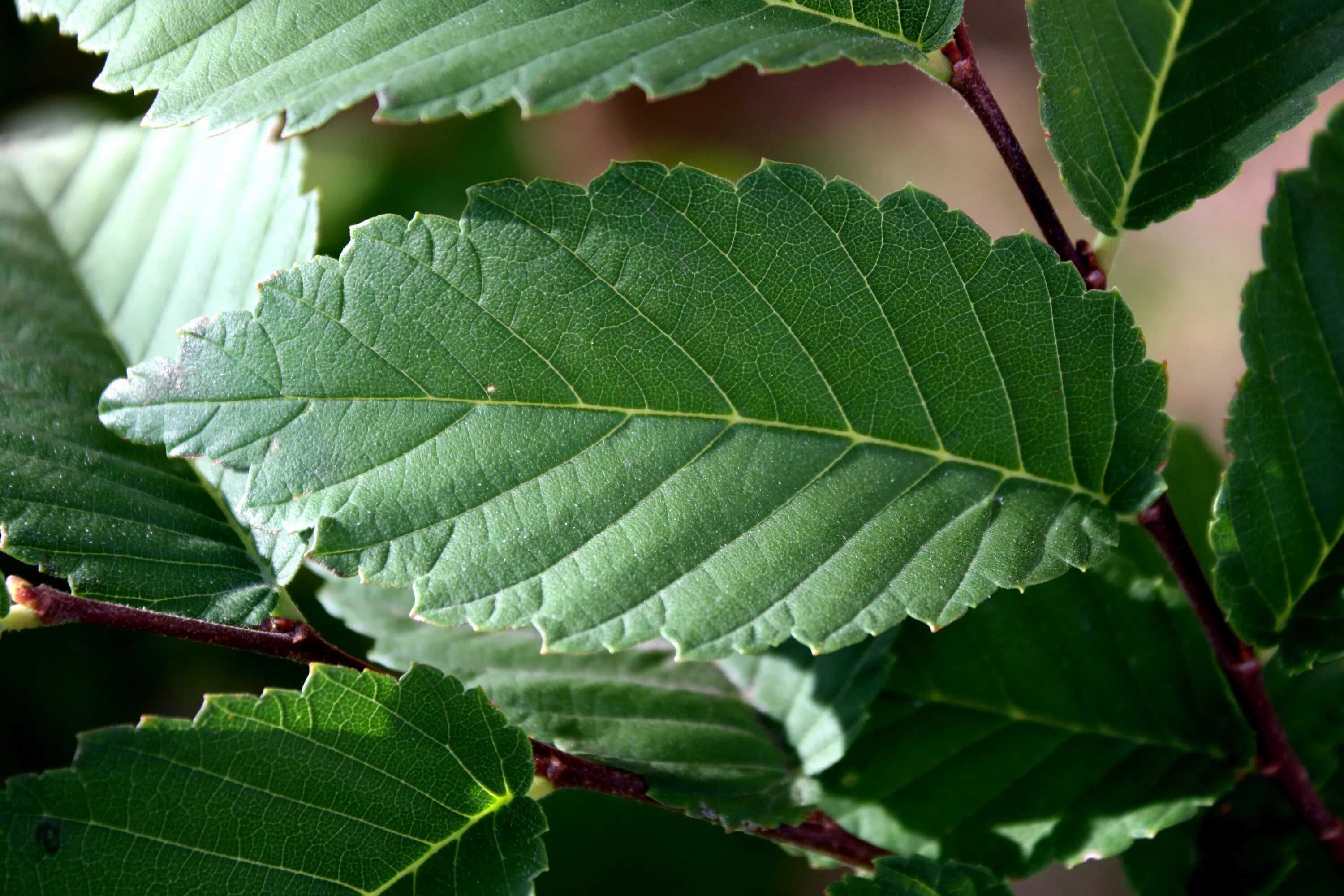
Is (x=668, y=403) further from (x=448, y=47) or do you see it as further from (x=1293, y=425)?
(x=1293, y=425)

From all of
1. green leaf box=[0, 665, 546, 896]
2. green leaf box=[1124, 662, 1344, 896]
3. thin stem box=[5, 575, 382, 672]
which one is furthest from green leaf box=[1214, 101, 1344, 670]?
thin stem box=[5, 575, 382, 672]

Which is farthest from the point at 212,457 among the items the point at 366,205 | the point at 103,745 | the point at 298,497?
the point at 366,205

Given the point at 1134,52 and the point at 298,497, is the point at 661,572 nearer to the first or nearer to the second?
the point at 298,497

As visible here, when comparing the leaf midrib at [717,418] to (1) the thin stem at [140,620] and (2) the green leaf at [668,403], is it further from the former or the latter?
(1) the thin stem at [140,620]

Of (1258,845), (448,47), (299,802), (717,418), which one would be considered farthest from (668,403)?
(1258,845)

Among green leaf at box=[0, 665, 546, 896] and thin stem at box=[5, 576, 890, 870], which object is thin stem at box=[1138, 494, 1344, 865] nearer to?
thin stem at box=[5, 576, 890, 870]
